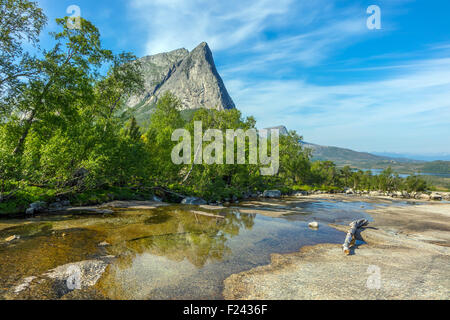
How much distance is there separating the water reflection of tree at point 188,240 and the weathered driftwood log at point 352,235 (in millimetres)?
7191

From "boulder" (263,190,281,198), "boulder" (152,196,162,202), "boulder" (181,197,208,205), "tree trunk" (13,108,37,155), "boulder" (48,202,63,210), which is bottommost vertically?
"boulder" (263,190,281,198)

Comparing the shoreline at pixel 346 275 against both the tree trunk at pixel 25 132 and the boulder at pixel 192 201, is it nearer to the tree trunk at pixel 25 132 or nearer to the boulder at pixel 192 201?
the boulder at pixel 192 201

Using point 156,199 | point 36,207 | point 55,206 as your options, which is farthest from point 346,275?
point 156,199

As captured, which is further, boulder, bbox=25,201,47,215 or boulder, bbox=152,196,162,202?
boulder, bbox=152,196,162,202

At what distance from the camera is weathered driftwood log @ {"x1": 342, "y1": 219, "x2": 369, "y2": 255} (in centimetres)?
1391

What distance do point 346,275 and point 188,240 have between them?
9165mm

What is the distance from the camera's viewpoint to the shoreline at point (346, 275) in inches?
322

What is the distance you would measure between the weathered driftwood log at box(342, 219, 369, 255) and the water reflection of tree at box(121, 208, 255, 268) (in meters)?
7.19

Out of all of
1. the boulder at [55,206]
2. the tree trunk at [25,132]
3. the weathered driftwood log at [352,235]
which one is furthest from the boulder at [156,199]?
the weathered driftwood log at [352,235]

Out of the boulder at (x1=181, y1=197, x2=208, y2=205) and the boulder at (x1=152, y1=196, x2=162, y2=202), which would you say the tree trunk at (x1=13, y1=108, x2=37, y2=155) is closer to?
the boulder at (x1=152, y1=196, x2=162, y2=202)

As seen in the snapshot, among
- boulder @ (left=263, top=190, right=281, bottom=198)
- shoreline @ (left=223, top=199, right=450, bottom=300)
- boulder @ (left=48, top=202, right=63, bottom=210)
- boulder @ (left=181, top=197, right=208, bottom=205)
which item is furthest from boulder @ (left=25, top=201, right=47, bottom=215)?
boulder @ (left=263, top=190, right=281, bottom=198)

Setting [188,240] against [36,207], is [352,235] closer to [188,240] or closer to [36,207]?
[188,240]

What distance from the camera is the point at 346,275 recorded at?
32.3ft
